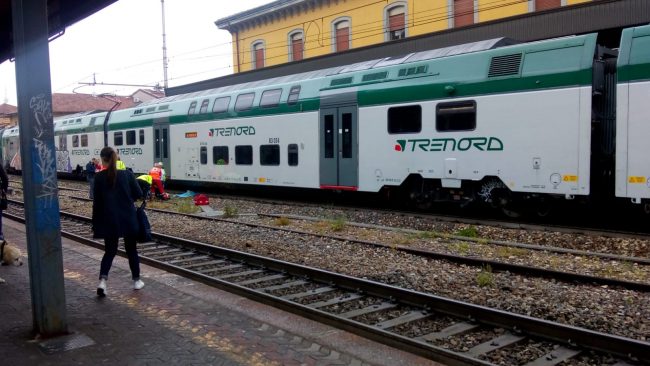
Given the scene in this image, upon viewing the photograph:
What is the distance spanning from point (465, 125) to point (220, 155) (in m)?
10.4

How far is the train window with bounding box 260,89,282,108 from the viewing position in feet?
56.6

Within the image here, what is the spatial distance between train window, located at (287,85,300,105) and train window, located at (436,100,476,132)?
5.25 metres

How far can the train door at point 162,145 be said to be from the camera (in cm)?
2267

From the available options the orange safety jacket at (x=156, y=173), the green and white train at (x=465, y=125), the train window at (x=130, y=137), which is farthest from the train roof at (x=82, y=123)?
the green and white train at (x=465, y=125)

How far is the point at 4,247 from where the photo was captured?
25.0 ft

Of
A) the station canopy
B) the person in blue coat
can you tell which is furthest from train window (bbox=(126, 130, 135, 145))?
the person in blue coat

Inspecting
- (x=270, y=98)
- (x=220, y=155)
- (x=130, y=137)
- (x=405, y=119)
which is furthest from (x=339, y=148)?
(x=130, y=137)

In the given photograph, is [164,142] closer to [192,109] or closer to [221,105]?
[192,109]

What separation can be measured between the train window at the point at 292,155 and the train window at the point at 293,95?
132 centimetres

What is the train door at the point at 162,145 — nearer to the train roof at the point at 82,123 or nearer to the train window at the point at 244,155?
the train window at the point at 244,155

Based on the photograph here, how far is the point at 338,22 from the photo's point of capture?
82.7 ft

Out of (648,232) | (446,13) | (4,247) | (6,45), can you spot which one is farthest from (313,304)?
(446,13)

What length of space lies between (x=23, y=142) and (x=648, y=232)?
10627 millimetres

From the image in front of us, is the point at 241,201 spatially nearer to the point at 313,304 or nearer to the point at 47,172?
the point at 313,304
